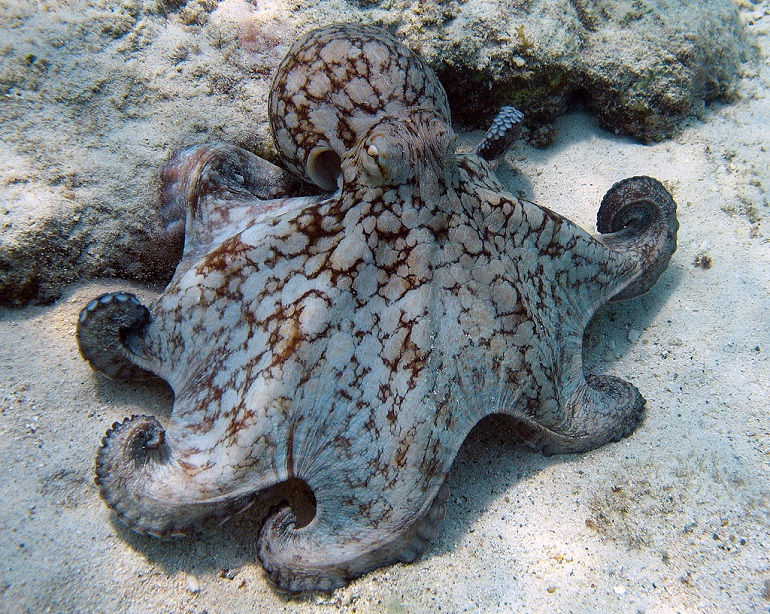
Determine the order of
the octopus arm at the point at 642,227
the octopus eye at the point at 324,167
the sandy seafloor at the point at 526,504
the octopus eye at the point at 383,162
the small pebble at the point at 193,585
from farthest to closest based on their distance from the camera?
1. the octopus arm at the point at 642,227
2. the octopus eye at the point at 324,167
3. the small pebble at the point at 193,585
4. the sandy seafloor at the point at 526,504
5. the octopus eye at the point at 383,162

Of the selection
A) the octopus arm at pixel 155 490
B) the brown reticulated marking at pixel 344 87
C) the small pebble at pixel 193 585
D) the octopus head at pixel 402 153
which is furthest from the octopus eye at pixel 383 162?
the small pebble at pixel 193 585

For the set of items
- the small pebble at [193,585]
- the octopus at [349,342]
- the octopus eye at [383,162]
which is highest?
the octopus eye at [383,162]

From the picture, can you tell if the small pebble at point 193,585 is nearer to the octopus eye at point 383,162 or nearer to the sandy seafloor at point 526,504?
the sandy seafloor at point 526,504

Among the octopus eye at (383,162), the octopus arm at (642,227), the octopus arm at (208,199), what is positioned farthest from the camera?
the octopus arm at (642,227)

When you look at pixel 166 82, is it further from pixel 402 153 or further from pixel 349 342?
pixel 349 342

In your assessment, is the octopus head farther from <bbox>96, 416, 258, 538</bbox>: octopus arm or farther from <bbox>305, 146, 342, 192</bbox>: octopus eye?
<bbox>96, 416, 258, 538</bbox>: octopus arm

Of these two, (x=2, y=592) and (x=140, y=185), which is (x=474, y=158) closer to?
(x=140, y=185)

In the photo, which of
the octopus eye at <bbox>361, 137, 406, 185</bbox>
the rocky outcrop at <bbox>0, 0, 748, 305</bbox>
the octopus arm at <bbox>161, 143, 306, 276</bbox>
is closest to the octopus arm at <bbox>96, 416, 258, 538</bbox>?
the octopus arm at <bbox>161, 143, 306, 276</bbox>
